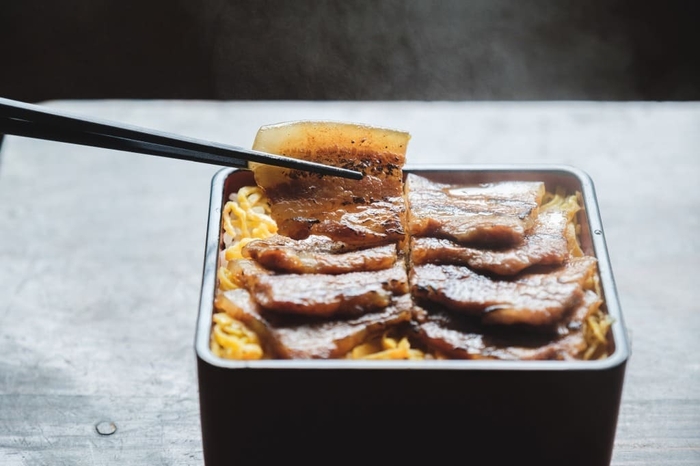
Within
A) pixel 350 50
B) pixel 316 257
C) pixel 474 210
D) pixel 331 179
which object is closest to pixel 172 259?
pixel 331 179

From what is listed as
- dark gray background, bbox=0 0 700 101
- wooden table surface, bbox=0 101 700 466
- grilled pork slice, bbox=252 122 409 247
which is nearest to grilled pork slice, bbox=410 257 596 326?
grilled pork slice, bbox=252 122 409 247

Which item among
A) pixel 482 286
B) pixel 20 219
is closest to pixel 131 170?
pixel 20 219

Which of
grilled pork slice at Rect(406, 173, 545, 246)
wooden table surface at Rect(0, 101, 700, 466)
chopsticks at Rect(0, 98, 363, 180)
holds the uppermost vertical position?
chopsticks at Rect(0, 98, 363, 180)

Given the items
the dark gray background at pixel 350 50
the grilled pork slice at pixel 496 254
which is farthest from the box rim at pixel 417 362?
the dark gray background at pixel 350 50

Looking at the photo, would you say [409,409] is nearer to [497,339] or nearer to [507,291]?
[497,339]

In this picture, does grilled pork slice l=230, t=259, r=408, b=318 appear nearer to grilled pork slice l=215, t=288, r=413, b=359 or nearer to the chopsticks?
grilled pork slice l=215, t=288, r=413, b=359

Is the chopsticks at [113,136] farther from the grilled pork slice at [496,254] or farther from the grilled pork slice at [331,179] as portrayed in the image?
the grilled pork slice at [496,254]
